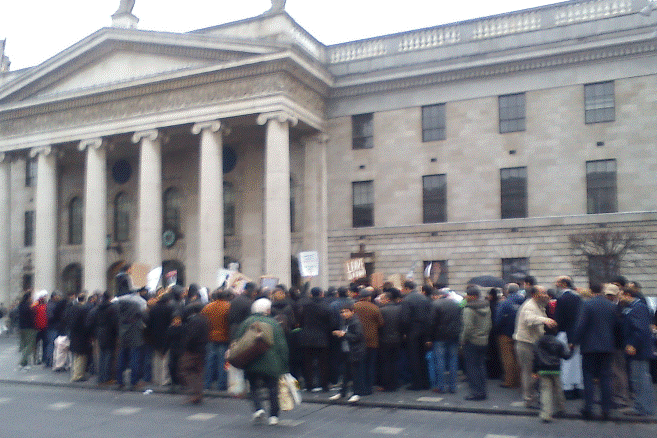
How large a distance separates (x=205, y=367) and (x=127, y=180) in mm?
23122

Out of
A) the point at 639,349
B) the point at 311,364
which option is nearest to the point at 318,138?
→ the point at 311,364

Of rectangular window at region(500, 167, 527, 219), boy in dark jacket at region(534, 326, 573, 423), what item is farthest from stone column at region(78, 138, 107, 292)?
boy in dark jacket at region(534, 326, 573, 423)

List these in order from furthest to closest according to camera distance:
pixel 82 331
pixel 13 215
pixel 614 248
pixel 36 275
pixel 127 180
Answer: pixel 13 215, pixel 127 180, pixel 36 275, pixel 614 248, pixel 82 331

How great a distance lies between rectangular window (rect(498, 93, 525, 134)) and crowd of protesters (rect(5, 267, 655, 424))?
14484mm

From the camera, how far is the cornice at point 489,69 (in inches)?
986

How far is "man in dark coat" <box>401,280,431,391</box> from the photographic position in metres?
12.3

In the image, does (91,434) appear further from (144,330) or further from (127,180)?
(127,180)

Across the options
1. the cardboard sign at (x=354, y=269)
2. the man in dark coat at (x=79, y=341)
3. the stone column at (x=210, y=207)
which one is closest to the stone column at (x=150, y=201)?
the stone column at (x=210, y=207)

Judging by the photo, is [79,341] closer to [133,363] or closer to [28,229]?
[133,363]

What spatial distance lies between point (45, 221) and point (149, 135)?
7.77 metres

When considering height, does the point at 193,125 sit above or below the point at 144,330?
above

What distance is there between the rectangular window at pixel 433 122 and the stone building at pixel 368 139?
0.09 m

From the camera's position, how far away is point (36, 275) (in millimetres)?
31281

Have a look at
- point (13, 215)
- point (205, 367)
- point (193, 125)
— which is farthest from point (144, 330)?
point (13, 215)
